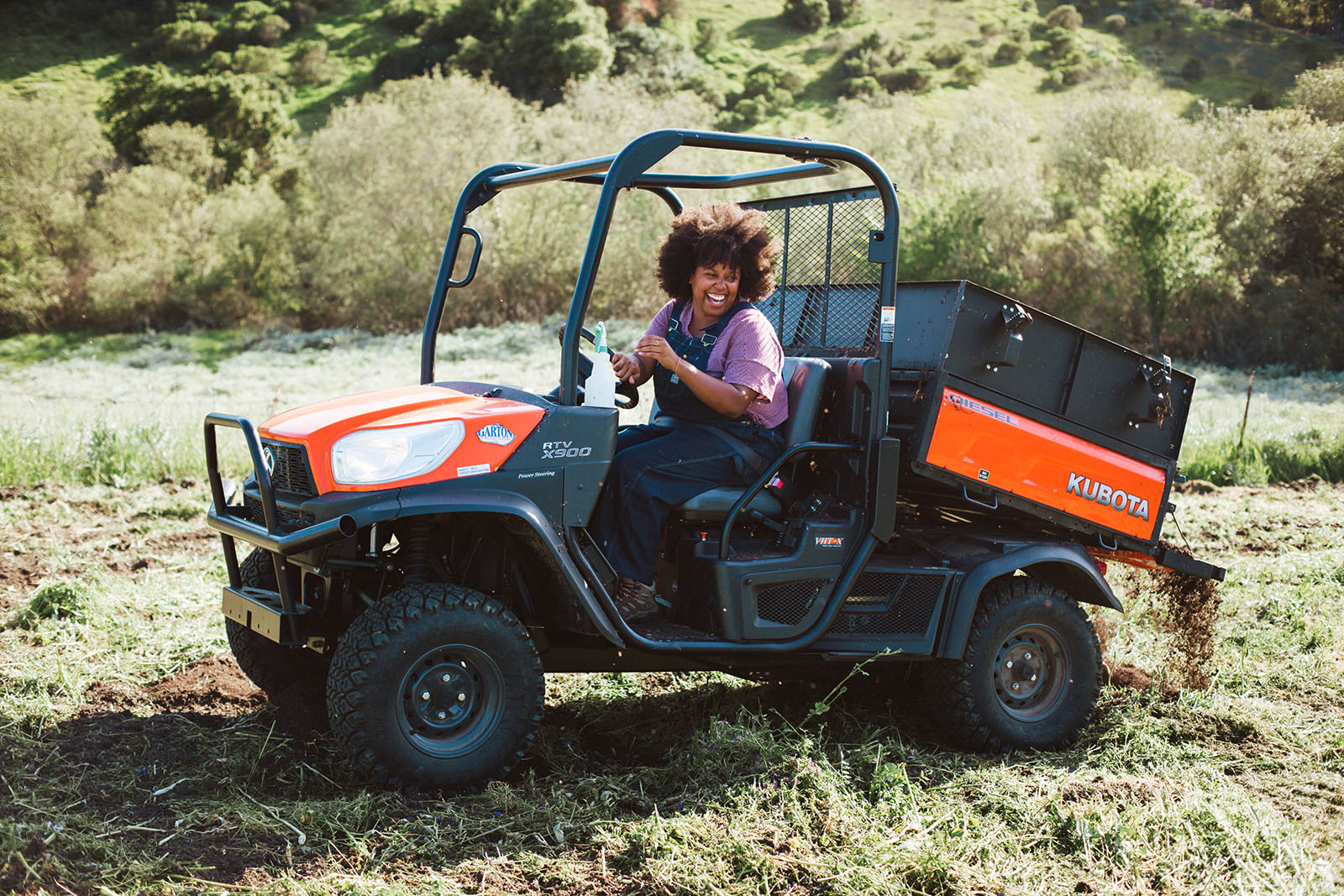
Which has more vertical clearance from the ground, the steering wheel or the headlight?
the steering wheel

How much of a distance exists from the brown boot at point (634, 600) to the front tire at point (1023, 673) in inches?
53.3

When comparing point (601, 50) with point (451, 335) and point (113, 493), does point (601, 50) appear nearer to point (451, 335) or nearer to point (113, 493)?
point (451, 335)

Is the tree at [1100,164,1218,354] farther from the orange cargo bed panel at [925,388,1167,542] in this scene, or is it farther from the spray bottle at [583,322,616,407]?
the spray bottle at [583,322,616,407]

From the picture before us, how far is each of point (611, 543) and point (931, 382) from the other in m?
1.49

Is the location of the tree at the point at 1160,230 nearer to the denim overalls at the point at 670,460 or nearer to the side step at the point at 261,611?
the denim overalls at the point at 670,460

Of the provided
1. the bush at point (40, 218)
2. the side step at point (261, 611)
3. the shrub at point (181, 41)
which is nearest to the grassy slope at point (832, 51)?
the shrub at point (181, 41)

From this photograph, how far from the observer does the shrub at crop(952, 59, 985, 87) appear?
56938 mm

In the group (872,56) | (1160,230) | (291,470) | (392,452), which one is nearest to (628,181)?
(392,452)

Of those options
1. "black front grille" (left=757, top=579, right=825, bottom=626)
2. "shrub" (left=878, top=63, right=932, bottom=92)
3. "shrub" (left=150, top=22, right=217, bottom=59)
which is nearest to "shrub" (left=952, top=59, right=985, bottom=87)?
"shrub" (left=878, top=63, right=932, bottom=92)

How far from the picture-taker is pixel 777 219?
17.6 feet

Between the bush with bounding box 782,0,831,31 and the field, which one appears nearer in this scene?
the field

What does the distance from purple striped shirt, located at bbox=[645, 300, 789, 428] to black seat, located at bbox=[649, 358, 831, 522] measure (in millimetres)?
52

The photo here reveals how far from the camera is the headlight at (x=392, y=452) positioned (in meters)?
3.93

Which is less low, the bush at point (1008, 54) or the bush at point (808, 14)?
the bush at point (808, 14)
